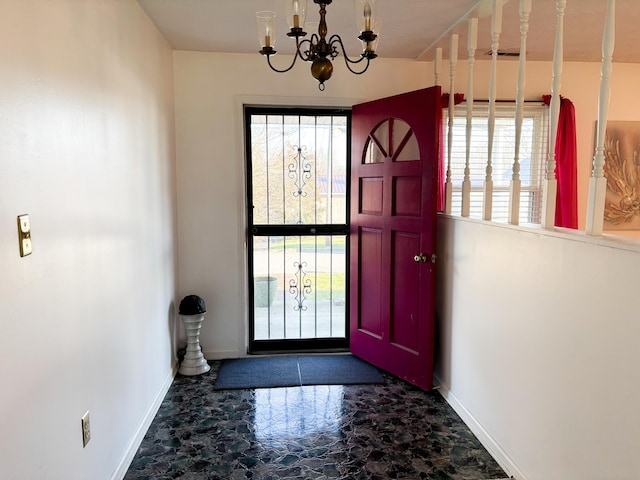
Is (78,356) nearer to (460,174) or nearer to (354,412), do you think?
(354,412)

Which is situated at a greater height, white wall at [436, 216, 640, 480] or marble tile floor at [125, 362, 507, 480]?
white wall at [436, 216, 640, 480]

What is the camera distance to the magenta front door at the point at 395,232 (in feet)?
9.78

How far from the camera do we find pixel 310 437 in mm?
2549

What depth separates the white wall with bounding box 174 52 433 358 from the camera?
11.5 ft

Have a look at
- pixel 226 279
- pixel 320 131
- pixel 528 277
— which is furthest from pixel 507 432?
pixel 320 131

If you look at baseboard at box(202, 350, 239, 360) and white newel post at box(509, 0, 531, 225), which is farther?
baseboard at box(202, 350, 239, 360)

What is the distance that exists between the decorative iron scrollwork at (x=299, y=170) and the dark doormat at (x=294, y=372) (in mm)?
1415

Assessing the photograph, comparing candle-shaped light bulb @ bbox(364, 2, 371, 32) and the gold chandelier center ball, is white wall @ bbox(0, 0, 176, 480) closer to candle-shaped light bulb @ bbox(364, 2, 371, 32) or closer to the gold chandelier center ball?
the gold chandelier center ball

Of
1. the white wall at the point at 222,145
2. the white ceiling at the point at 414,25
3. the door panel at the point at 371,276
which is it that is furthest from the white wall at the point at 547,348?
the white wall at the point at 222,145

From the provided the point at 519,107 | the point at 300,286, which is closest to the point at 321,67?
the point at 519,107

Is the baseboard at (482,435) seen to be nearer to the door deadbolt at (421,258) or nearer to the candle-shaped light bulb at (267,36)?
the door deadbolt at (421,258)

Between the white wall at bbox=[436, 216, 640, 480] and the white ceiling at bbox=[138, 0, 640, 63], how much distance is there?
1.33 m

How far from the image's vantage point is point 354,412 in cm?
285

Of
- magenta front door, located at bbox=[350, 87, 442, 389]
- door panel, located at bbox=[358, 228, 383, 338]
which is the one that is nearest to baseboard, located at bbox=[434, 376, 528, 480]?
magenta front door, located at bbox=[350, 87, 442, 389]
